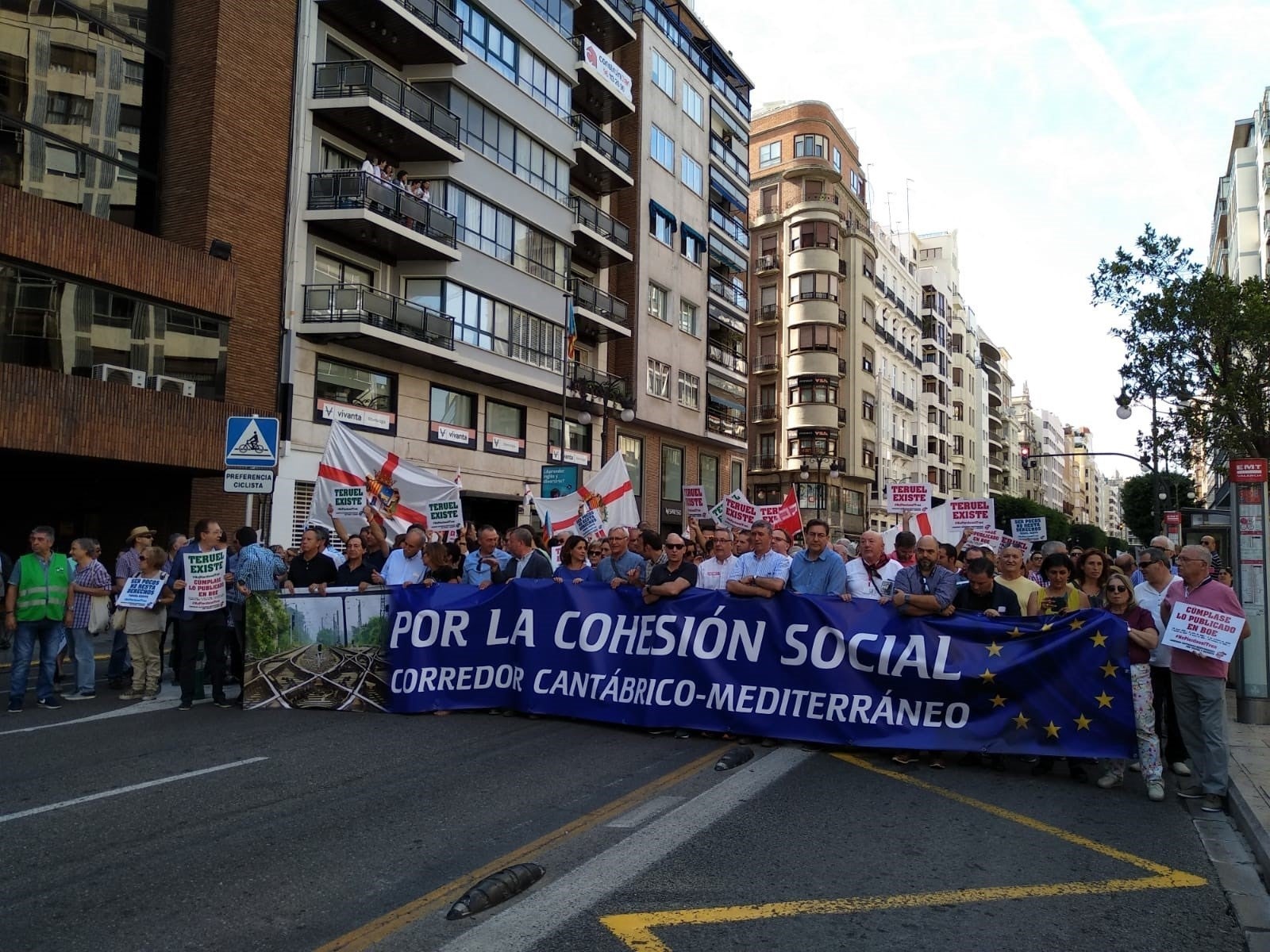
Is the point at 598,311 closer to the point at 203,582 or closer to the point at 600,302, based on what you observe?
the point at 600,302

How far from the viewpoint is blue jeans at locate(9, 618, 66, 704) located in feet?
32.6

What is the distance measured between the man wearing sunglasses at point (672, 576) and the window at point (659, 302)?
106 feet

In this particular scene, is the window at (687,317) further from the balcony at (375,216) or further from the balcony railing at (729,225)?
the balcony at (375,216)

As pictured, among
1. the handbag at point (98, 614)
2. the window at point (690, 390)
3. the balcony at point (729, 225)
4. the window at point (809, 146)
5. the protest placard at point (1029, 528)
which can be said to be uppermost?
the window at point (809, 146)

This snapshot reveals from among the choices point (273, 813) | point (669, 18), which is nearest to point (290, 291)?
point (273, 813)

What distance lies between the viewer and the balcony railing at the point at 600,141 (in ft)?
114

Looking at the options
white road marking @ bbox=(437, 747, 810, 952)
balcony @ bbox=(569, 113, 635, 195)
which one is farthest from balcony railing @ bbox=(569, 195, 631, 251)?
white road marking @ bbox=(437, 747, 810, 952)

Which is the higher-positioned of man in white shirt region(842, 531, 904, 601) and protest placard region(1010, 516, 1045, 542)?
protest placard region(1010, 516, 1045, 542)

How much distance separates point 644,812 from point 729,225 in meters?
44.9

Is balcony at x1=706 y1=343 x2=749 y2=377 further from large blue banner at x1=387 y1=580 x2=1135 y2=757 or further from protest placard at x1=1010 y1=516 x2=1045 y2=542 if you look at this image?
large blue banner at x1=387 y1=580 x2=1135 y2=757

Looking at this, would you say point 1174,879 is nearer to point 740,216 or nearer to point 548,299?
point 548,299

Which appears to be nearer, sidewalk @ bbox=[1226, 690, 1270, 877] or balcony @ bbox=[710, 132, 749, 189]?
sidewalk @ bbox=[1226, 690, 1270, 877]

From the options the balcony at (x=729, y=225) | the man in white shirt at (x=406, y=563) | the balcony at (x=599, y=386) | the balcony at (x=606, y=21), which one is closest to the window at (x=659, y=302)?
the balcony at (x=599, y=386)

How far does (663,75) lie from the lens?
139ft
